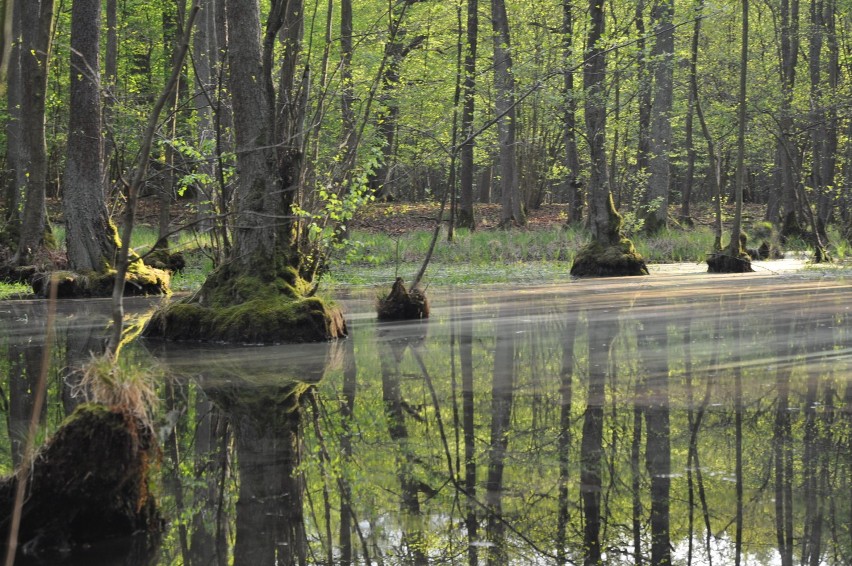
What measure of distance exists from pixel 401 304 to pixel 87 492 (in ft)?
28.4

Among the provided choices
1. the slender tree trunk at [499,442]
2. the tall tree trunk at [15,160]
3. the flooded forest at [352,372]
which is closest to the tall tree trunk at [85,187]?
the flooded forest at [352,372]

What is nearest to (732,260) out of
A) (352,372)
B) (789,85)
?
(789,85)

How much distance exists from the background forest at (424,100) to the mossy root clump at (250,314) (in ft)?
2.16

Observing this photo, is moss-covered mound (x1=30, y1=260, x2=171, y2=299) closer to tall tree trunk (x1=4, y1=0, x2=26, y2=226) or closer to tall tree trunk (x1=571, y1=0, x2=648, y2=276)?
tall tree trunk (x1=4, y1=0, x2=26, y2=226)

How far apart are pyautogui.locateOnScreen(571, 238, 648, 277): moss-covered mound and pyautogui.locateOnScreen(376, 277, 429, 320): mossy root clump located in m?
8.39

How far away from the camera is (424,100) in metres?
29.2

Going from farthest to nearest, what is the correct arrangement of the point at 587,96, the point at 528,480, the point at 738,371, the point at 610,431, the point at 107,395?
1. the point at 587,96
2. the point at 738,371
3. the point at 610,431
4. the point at 528,480
5. the point at 107,395

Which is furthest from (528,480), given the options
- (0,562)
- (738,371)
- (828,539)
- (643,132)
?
(643,132)

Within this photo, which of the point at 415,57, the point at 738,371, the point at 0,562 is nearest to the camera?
the point at 0,562

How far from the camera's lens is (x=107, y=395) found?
4.17 meters

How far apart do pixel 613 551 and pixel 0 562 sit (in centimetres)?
226

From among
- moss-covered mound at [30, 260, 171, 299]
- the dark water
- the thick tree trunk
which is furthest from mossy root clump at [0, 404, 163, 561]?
moss-covered mound at [30, 260, 171, 299]

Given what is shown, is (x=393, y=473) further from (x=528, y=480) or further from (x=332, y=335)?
(x=332, y=335)

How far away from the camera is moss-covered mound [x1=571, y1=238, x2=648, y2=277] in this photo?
20281mm
